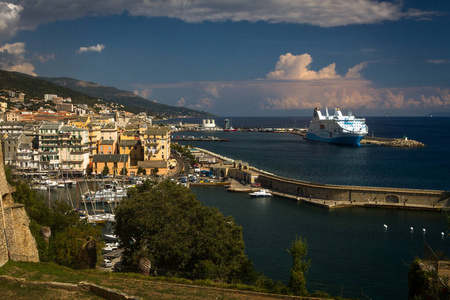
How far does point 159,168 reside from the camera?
31.9 m

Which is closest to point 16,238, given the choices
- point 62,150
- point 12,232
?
point 12,232

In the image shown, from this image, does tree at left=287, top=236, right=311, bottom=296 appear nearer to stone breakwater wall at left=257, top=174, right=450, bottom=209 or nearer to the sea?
the sea

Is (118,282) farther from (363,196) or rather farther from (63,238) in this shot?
(363,196)

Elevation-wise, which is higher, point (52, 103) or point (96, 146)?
point (52, 103)

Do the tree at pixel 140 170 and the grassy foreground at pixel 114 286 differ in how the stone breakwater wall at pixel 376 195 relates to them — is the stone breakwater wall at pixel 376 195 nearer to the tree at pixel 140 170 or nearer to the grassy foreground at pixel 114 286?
the tree at pixel 140 170

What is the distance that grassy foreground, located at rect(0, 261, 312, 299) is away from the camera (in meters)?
6.66

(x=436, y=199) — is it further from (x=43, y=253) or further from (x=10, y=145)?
(x=10, y=145)

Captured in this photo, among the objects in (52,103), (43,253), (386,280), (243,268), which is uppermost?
(52,103)

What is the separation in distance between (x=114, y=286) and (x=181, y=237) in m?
2.97

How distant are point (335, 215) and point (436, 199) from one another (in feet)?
20.4

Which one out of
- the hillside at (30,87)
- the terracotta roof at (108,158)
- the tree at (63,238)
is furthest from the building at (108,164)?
the hillside at (30,87)

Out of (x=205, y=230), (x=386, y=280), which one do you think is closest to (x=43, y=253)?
(x=205, y=230)

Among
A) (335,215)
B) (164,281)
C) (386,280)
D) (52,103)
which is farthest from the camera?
(52,103)

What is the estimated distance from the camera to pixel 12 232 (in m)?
7.52
